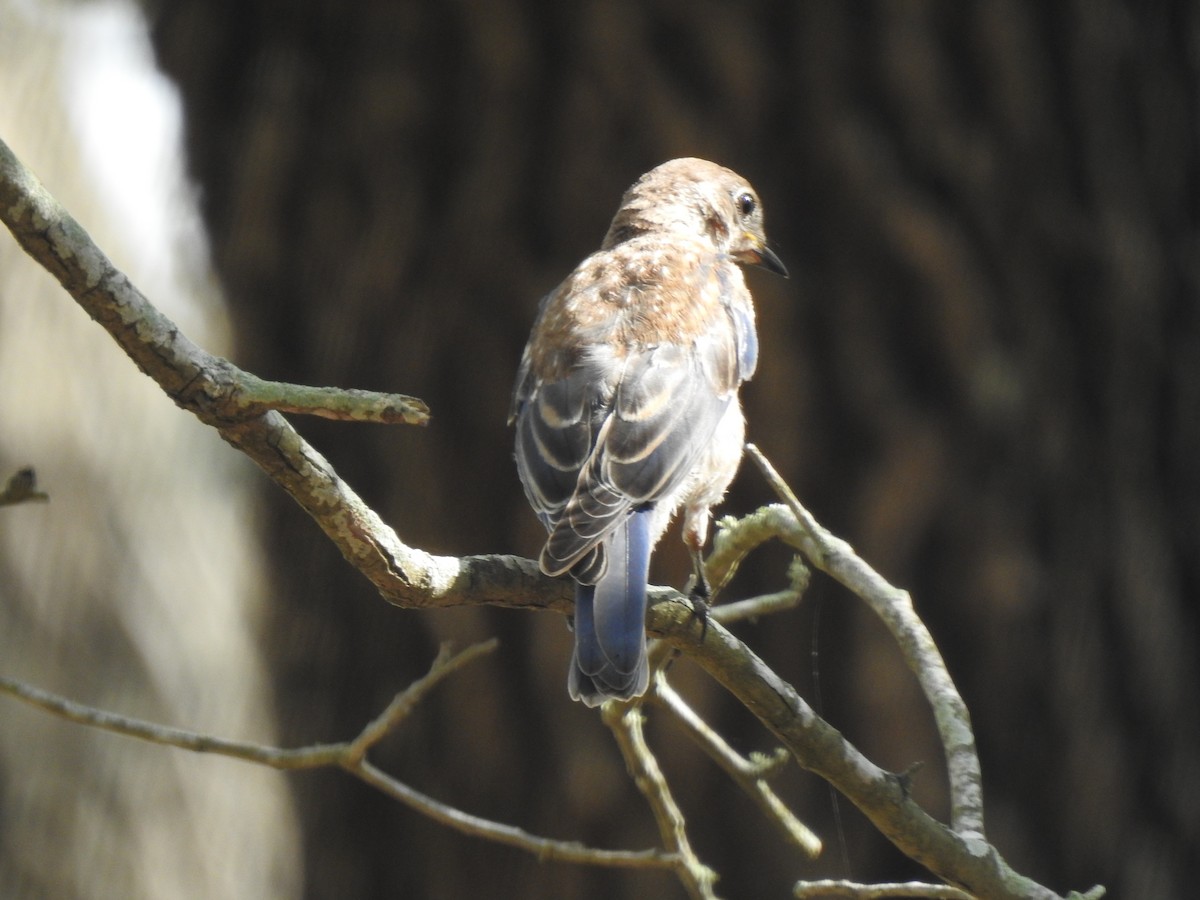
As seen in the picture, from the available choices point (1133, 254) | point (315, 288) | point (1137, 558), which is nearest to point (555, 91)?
point (315, 288)

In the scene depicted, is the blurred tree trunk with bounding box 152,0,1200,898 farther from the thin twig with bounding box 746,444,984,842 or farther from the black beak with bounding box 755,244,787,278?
the thin twig with bounding box 746,444,984,842

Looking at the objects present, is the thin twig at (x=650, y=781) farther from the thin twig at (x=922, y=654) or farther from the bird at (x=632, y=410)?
the thin twig at (x=922, y=654)

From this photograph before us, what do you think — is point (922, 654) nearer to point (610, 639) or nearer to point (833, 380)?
point (610, 639)

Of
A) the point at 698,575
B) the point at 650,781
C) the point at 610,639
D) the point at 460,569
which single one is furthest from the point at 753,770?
the point at 460,569

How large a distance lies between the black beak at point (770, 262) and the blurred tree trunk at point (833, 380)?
0.29 metres

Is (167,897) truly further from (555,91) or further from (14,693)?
(555,91)

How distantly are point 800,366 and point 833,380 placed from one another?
107 millimetres

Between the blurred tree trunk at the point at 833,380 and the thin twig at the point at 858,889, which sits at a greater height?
the blurred tree trunk at the point at 833,380

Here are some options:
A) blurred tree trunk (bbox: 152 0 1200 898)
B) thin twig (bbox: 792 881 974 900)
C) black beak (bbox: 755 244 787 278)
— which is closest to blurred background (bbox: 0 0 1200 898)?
blurred tree trunk (bbox: 152 0 1200 898)

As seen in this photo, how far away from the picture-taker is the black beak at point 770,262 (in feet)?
12.5

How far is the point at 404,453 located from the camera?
421 centimetres

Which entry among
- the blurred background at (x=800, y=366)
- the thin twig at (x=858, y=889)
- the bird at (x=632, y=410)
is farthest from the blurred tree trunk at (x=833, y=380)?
the thin twig at (x=858, y=889)

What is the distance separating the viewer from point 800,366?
13.5ft

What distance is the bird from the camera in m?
2.42
